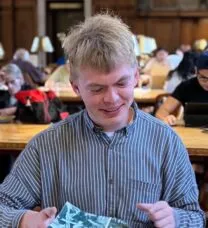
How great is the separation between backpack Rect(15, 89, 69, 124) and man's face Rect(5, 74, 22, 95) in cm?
97

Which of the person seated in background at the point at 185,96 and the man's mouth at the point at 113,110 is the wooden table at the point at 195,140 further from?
the man's mouth at the point at 113,110

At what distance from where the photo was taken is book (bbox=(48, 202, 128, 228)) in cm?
132

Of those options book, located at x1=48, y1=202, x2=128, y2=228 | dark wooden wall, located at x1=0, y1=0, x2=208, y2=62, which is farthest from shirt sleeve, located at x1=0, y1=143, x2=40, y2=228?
dark wooden wall, located at x1=0, y1=0, x2=208, y2=62

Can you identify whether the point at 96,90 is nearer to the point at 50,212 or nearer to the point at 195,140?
the point at 50,212

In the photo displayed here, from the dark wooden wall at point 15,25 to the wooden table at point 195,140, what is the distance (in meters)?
10.7

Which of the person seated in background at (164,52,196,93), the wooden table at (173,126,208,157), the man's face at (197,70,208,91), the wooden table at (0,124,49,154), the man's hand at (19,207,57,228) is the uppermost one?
the man's hand at (19,207,57,228)

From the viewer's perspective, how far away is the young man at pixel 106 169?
135 centimetres

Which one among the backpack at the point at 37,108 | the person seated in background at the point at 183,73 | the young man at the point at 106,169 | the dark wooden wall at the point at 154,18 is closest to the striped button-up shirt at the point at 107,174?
the young man at the point at 106,169

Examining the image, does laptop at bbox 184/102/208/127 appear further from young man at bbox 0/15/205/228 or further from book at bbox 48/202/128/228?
book at bbox 48/202/128/228

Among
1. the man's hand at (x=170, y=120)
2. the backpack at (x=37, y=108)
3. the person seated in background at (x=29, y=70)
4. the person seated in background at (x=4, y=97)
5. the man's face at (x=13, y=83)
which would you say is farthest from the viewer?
the person seated in background at (x=29, y=70)

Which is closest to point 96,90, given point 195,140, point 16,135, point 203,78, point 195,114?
point 195,140

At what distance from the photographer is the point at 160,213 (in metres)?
1.28

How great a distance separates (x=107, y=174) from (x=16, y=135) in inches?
66.3

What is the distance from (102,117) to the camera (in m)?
1.35
